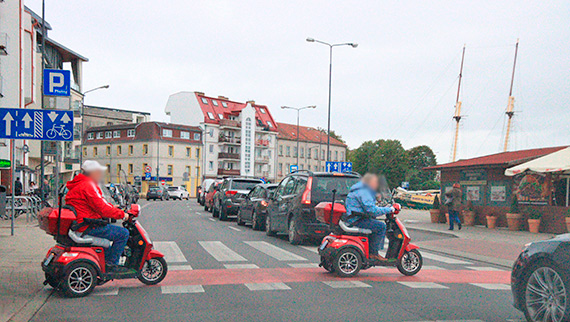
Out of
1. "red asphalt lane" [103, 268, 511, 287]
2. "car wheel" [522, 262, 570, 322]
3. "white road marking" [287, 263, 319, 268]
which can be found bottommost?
"white road marking" [287, 263, 319, 268]

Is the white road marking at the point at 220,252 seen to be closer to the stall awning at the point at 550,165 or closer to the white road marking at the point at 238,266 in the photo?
the white road marking at the point at 238,266

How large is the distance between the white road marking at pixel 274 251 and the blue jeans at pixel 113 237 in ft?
13.9

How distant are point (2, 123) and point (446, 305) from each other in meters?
10.1

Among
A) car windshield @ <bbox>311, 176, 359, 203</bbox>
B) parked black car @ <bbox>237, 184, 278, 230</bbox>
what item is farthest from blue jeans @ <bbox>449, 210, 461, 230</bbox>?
car windshield @ <bbox>311, 176, 359, 203</bbox>

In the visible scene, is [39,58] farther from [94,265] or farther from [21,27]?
[94,265]

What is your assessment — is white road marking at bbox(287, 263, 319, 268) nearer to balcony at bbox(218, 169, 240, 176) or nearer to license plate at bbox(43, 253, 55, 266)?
license plate at bbox(43, 253, 55, 266)

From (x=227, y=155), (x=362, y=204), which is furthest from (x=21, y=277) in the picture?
(x=227, y=155)

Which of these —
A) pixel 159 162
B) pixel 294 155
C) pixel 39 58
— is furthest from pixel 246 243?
pixel 294 155

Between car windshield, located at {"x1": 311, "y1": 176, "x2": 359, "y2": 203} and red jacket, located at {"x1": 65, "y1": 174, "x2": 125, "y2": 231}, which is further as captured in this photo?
car windshield, located at {"x1": 311, "y1": 176, "x2": 359, "y2": 203}

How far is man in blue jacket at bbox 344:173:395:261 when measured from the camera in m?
8.70

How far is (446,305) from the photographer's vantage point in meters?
6.80

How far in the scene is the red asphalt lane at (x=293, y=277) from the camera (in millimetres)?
8352

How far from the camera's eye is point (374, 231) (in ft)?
29.0

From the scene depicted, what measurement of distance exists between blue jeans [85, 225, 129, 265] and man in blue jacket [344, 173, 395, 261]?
3.47 metres
